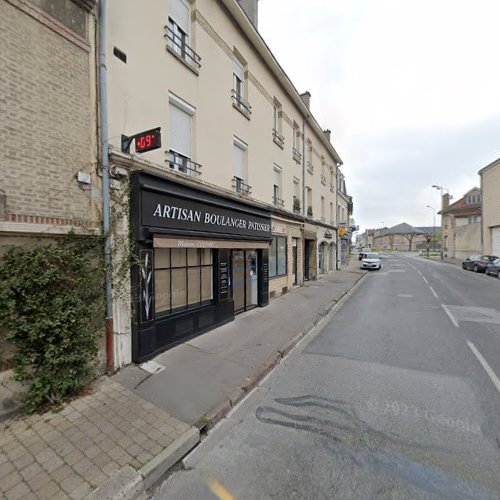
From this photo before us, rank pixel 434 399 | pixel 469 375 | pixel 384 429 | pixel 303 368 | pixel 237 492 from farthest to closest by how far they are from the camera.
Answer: pixel 303 368, pixel 469 375, pixel 434 399, pixel 384 429, pixel 237 492

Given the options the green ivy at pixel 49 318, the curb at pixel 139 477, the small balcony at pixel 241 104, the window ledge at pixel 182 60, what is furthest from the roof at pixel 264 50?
the curb at pixel 139 477

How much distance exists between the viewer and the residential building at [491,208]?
81.9 ft

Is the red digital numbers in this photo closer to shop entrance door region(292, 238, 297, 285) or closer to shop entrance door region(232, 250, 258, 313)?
shop entrance door region(232, 250, 258, 313)

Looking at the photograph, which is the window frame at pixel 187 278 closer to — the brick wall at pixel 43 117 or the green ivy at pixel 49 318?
the green ivy at pixel 49 318

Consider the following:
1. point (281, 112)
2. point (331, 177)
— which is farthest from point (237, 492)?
point (331, 177)

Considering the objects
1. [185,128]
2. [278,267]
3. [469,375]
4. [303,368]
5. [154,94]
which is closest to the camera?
[469,375]

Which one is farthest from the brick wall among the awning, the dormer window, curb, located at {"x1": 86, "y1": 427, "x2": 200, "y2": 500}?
curb, located at {"x1": 86, "y1": 427, "x2": 200, "y2": 500}

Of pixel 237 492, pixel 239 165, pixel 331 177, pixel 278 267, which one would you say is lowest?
pixel 237 492

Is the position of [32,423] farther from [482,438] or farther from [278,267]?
[278,267]

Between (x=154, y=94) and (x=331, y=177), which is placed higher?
(x=331, y=177)

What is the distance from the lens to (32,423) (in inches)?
125

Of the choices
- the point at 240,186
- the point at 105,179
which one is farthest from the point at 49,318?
the point at 240,186

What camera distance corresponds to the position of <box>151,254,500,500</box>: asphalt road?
7.86 ft

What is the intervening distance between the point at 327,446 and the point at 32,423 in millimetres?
3483
